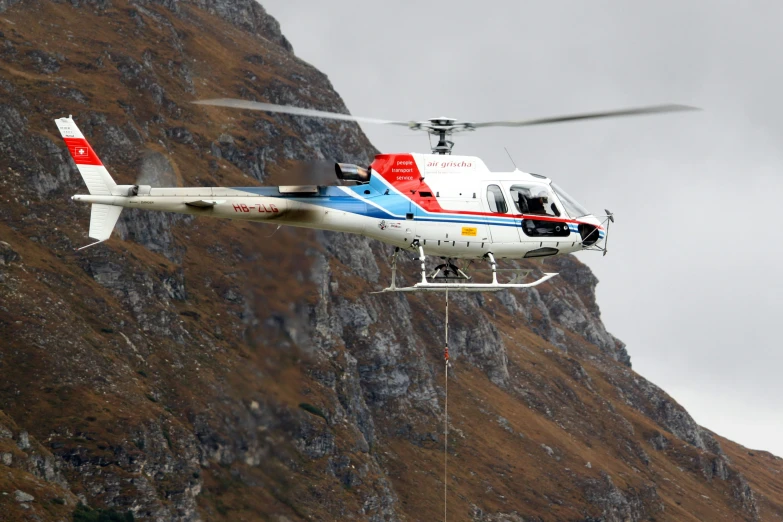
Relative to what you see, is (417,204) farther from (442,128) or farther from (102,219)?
(102,219)

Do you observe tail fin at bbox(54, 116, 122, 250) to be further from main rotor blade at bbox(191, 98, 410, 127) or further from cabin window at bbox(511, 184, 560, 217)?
cabin window at bbox(511, 184, 560, 217)

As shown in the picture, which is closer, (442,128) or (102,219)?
(102,219)

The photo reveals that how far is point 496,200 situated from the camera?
55.8 metres

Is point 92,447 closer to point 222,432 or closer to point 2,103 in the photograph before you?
point 222,432

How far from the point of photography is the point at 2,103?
608 ft

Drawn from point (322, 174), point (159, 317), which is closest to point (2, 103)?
point (159, 317)

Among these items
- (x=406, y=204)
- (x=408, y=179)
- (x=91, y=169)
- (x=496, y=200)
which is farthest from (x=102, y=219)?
(x=496, y=200)

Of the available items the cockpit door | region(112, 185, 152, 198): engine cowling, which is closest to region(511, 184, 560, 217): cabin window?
the cockpit door

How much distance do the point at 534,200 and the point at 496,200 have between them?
71.5 inches

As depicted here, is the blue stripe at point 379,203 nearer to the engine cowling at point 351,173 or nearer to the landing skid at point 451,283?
the engine cowling at point 351,173

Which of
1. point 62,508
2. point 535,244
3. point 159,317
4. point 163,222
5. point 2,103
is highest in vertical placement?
point 2,103

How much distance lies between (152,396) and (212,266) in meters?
29.9

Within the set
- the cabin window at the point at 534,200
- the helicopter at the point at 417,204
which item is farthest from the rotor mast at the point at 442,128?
the cabin window at the point at 534,200

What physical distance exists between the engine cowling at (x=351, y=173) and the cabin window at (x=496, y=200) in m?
5.14
